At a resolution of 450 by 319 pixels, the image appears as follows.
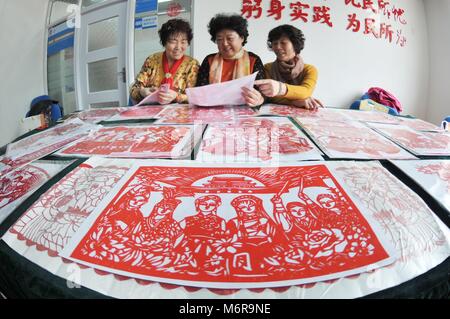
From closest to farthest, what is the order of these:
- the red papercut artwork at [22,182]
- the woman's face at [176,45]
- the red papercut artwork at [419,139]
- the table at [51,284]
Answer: the table at [51,284] → the red papercut artwork at [22,182] → the red papercut artwork at [419,139] → the woman's face at [176,45]

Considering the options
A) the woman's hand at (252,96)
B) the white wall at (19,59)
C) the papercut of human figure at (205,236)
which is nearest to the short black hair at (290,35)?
the woman's hand at (252,96)

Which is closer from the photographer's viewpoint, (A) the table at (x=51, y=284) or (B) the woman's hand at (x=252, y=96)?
(A) the table at (x=51, y=284)

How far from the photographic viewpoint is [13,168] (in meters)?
0.40

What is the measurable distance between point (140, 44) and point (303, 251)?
52 centimetres

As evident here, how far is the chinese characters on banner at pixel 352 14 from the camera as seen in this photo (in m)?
0.46

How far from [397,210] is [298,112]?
1.17ft

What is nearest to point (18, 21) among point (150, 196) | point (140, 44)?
point (140, 44)

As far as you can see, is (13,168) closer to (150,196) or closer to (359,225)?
(150,196)

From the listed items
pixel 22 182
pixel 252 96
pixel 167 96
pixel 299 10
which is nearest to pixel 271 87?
pixel 252 96

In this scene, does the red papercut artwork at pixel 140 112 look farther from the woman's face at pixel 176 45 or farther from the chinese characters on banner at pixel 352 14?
the chinese characters on banner at pixel 352 14

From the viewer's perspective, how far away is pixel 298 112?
1.90 ft

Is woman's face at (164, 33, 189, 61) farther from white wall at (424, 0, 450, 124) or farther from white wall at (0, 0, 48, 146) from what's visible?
white wall at (424, 0, 450, 124)

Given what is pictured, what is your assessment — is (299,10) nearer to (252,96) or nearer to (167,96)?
(252,96)

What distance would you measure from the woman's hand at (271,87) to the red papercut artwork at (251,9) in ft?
0.41
